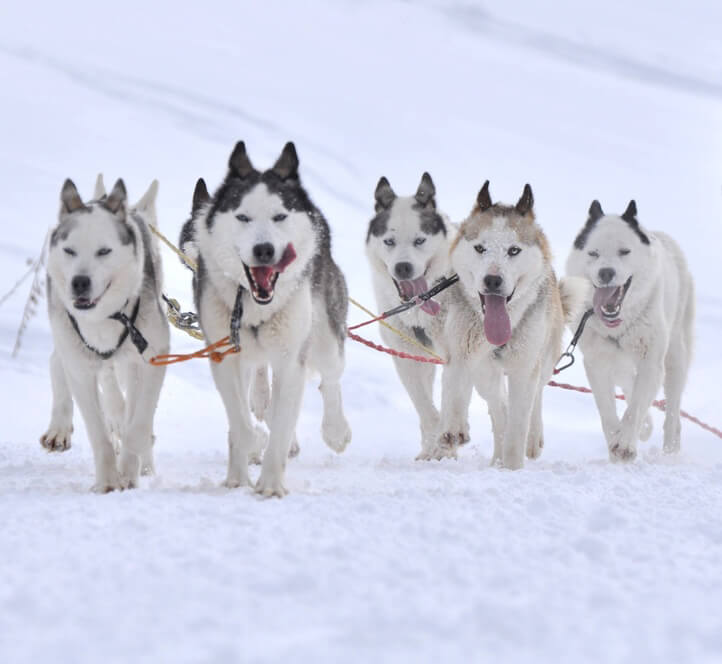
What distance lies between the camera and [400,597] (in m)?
1.91

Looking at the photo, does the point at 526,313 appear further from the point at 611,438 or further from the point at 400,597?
the point at 400,597

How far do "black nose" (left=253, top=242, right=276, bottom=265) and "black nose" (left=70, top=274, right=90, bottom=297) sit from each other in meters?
0.64

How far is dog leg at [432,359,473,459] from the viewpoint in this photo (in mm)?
4164

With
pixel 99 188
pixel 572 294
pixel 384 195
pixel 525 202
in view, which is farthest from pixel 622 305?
pixel 99 188

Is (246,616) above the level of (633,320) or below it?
below

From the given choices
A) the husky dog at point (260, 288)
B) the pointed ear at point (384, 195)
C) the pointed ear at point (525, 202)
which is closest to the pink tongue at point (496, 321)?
the pointed ear at point (525, 202)

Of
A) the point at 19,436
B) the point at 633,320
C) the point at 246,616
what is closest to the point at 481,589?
the point at 246,616

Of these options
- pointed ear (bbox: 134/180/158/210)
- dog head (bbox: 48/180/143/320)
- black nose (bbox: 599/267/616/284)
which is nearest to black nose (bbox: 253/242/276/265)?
dog head (bbox: 48/180/143/320)

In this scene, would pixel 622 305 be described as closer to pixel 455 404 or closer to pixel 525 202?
pixel 525 202

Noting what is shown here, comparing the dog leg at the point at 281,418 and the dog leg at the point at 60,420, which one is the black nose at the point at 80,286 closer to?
the dog leg at the point at 281,418

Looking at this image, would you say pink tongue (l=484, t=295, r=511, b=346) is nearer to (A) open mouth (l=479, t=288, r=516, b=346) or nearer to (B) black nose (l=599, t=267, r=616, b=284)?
(A) open mouth (l=479, t=288, r=516, b=346)

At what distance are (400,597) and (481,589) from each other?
190 millimetres

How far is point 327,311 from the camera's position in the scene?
425 cm

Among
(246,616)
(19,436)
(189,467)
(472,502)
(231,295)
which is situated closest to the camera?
(246,616)
